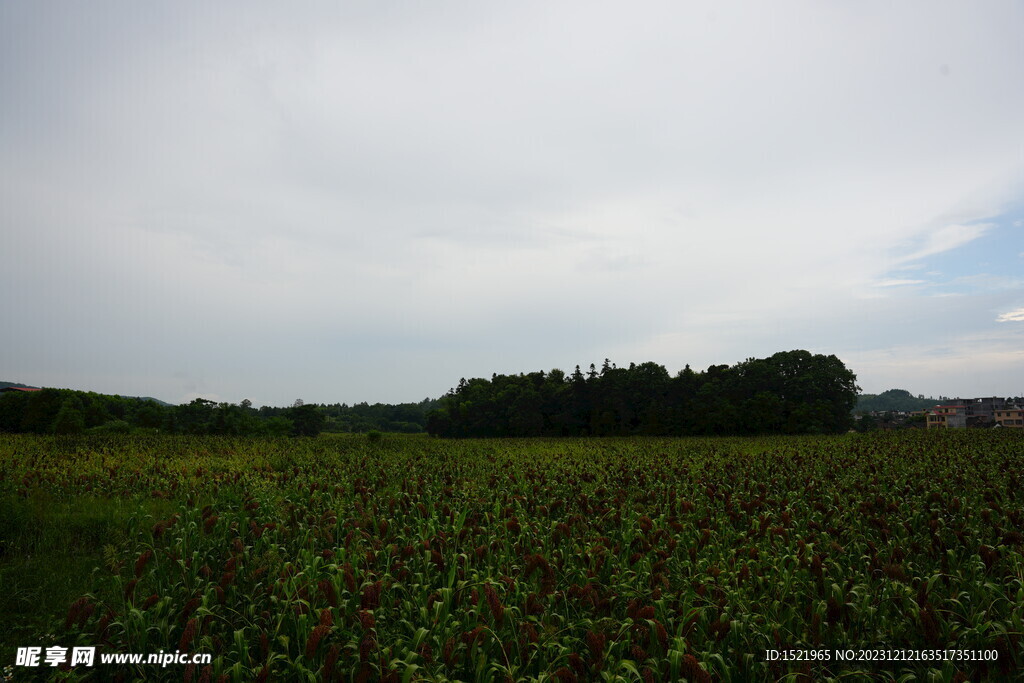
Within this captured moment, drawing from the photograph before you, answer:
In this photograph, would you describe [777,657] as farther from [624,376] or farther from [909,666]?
[624,376]

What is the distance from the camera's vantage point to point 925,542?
23.6 feet

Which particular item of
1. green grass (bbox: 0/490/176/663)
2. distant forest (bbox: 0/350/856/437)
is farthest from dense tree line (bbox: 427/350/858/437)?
green grass (bbox: 0/490/176/663)

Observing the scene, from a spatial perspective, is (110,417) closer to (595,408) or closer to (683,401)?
(595,408)

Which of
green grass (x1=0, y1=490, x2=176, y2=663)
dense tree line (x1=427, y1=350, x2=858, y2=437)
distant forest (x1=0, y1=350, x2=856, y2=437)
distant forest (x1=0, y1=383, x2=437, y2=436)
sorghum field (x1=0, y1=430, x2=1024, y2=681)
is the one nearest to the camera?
sorghum field (x1=0, y1=430, x2=1024, y2=681)

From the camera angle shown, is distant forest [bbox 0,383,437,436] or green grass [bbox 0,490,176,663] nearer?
green grass [bbox 0,490,176,663]

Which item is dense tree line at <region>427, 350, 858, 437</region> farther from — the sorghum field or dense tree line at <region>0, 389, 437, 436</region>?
the sorghum field

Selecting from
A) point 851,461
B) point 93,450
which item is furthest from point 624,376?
point 93,450

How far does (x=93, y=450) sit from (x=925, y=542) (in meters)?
27.7

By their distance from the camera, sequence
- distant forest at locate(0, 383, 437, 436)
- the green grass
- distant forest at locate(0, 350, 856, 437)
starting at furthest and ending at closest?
distant forest at locate(0, 350, 856, 437) < distant forest at locate(0, 383, 437, 436) < the green grass

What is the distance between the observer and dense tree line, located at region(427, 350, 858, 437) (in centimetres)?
5000

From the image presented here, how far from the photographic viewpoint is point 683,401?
2163 inches

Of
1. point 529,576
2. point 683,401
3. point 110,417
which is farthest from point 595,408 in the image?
point 529,576

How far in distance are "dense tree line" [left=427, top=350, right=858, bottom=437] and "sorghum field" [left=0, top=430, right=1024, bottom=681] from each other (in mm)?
40241

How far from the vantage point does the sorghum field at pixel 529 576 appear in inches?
177
